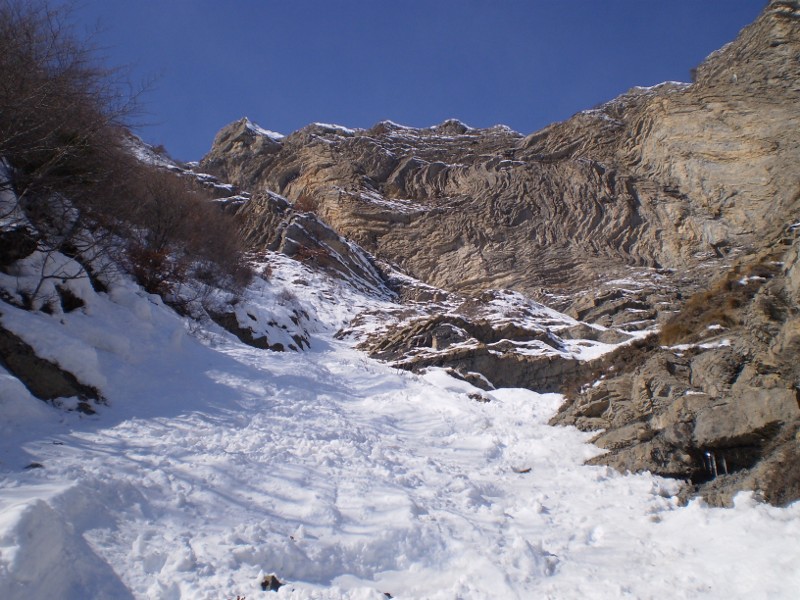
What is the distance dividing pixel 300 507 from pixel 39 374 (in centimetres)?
291

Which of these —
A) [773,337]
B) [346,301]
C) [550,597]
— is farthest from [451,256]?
[550,597]

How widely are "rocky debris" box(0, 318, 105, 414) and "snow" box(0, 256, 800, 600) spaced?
14 cm

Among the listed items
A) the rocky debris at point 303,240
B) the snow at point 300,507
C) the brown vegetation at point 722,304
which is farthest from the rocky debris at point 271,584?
the rocky debris at point 303,240

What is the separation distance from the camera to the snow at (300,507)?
3414mm

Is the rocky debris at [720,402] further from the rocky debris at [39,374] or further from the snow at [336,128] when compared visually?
the snow at [336,128]

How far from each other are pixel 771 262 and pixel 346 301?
1867cm

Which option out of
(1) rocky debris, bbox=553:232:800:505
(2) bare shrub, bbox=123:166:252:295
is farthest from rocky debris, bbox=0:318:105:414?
(1) rocky debris, bbox=553:232:800:505

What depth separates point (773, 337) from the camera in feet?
21.6

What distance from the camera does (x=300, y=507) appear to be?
15.1ft

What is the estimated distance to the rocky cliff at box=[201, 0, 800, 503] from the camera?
90.8 ft

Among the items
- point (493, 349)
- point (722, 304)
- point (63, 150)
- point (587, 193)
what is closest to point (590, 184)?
point (587, 193)

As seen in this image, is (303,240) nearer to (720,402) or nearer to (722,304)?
(722,304)

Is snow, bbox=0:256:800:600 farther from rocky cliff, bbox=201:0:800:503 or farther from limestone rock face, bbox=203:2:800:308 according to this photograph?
limestone rock face, bbox=203:2:800:308

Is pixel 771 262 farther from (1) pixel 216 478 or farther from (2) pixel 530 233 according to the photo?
(2) pixel 530 233
